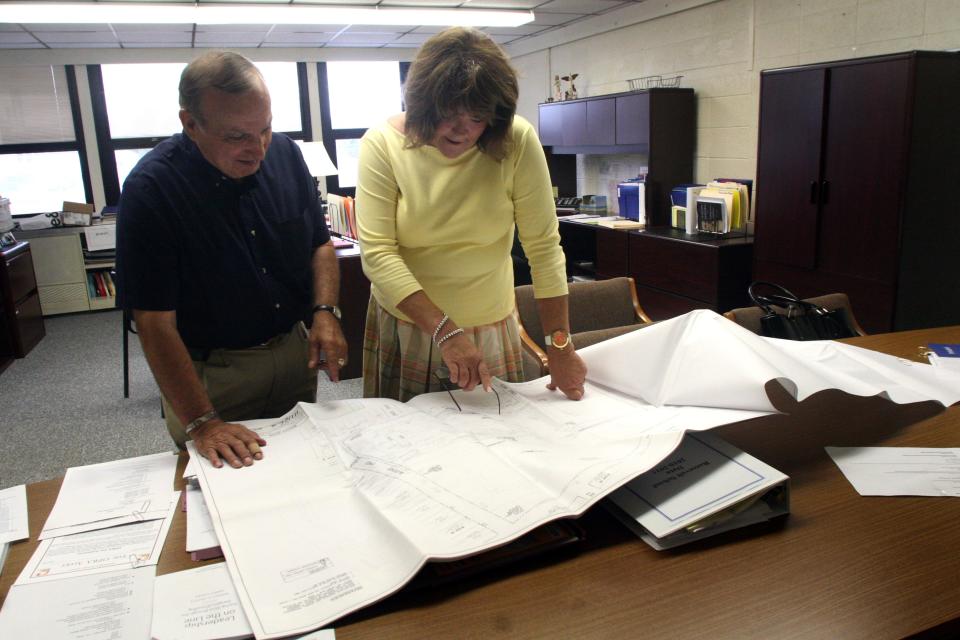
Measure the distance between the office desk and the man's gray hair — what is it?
0.76 m

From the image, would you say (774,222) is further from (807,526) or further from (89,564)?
(89,564)

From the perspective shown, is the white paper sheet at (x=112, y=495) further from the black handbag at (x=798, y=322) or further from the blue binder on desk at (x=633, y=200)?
the blue binder on desk at (x=633, y=200)

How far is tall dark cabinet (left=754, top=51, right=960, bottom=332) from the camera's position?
3262 mm

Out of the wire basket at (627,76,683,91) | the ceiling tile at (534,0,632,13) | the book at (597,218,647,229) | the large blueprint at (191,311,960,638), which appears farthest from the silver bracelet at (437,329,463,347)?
the ceiling tile at (534,0,632,13)

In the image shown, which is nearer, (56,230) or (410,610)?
(410,610)

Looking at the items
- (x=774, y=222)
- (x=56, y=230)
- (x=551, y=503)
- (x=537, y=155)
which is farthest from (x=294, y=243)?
(x=56, y=230)

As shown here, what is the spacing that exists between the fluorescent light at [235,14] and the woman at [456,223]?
3.14 meters

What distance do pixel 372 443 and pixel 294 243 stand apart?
1.91 ft

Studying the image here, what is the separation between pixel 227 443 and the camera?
4.16 ft

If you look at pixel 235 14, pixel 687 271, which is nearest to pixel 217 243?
pixel 687 271

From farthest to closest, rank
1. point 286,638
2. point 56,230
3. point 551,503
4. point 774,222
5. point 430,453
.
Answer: point 56,230 → point 774,222 → point 430,453 → point 551,503 → point 286,638

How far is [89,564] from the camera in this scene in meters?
1.04

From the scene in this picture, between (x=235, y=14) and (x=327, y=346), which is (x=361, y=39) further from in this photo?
(x=327, y=346)

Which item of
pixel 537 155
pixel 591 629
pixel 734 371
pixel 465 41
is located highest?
pixel 465 41
